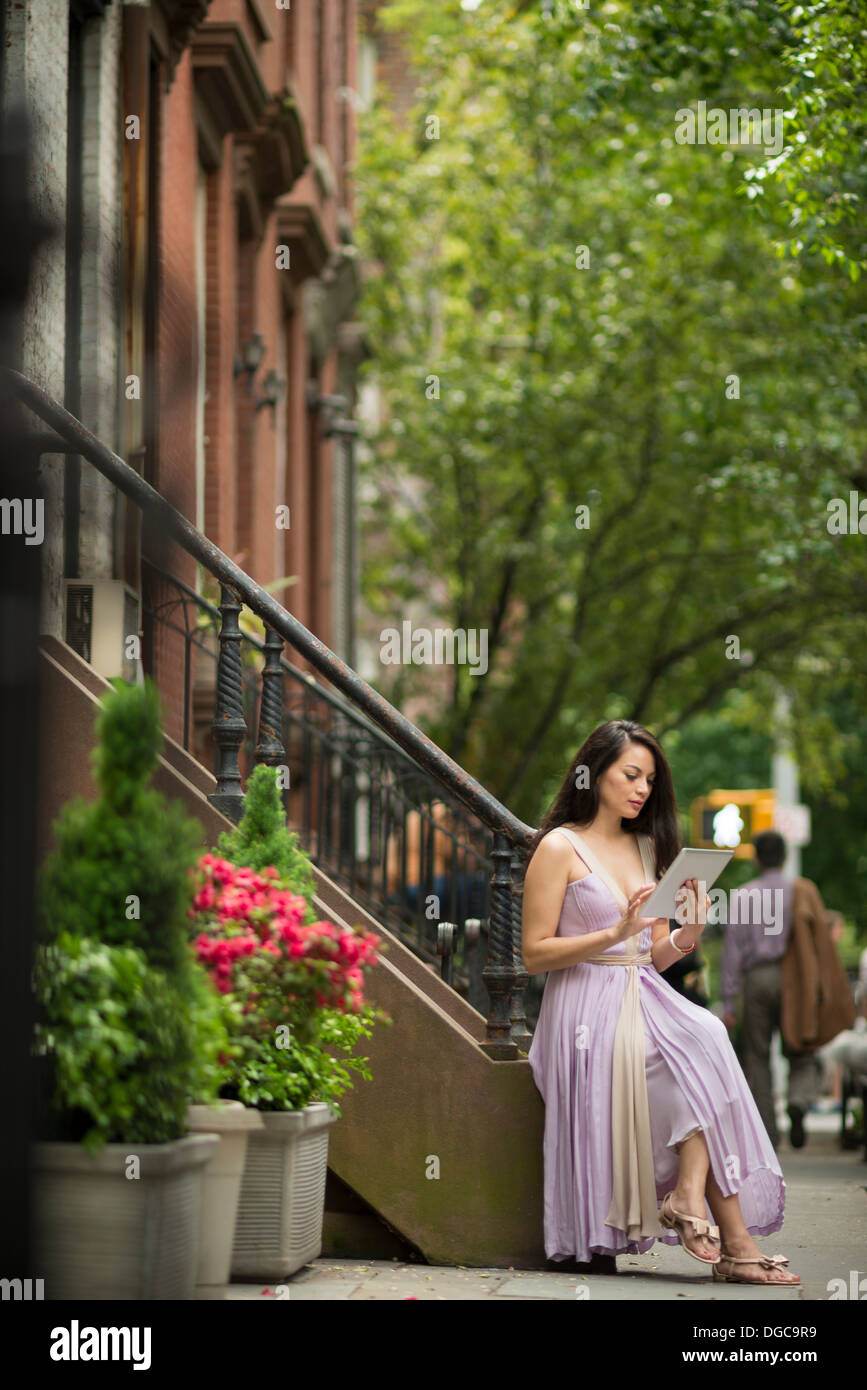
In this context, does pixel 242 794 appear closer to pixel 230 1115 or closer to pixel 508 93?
pixel 230 1115

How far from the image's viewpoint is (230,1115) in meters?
4.90

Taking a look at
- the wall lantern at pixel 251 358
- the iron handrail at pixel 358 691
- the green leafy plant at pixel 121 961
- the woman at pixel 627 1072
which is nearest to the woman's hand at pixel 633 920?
the woman at pixel 627 1072

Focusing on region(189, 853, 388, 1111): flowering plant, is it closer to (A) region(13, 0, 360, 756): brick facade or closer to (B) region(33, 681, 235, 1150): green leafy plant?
(B) region(33, 681, 235, 1150): green leafy plant

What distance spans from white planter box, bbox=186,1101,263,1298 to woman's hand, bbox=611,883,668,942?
1529 millimetres

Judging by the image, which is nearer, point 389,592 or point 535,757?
point 535,757

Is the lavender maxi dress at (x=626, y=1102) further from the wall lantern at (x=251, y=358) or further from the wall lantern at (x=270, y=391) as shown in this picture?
the wall lantern at (x=270, y=391)

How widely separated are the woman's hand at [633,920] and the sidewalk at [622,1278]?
3.68ft

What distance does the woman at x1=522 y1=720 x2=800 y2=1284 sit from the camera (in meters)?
6.02

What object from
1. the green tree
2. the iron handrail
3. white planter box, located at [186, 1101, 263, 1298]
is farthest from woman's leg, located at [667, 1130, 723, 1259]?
the green tree

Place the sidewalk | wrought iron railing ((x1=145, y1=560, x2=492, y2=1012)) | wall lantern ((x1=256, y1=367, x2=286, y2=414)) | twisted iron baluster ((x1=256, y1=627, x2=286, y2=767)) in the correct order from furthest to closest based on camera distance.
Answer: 1. wall lantern ((x1=256, y1=367, x2=286, y2=414))
2. wrought iron railing ((x1=145, y1=560, x2=492, y2=1012))
3. twisted iron baluster ((x1=256, y1=627, x2=286, y2=767))
4. the sidewalk

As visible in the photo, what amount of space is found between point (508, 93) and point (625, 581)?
580 cm

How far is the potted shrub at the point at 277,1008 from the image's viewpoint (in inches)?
201

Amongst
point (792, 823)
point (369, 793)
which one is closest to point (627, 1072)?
point (369, 793)

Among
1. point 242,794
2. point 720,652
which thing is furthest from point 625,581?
point 242,794
